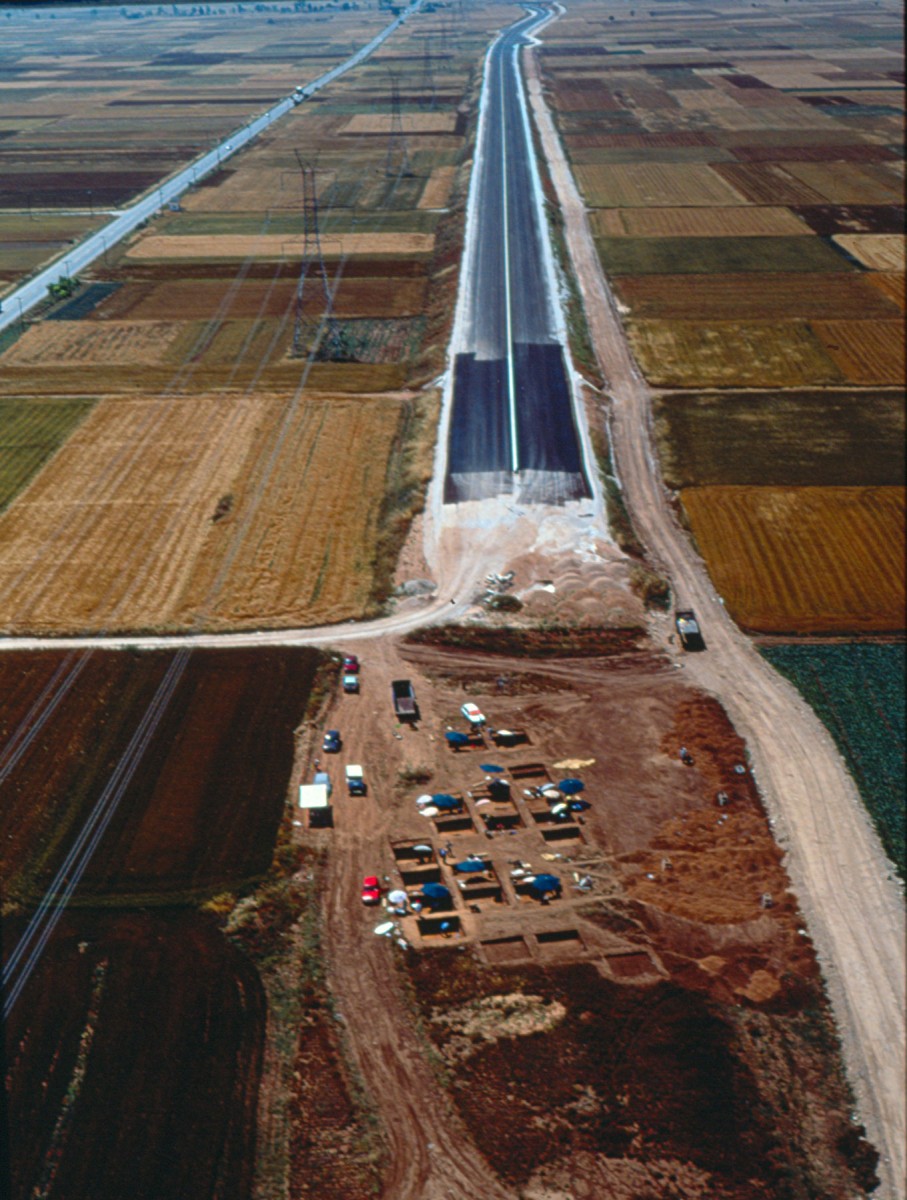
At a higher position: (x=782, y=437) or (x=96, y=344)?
(x=96, y=344)

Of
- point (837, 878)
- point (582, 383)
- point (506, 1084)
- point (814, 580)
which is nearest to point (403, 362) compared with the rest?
point (582, 383)

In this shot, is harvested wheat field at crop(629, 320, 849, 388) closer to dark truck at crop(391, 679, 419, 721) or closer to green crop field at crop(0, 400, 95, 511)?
dark truck at crop(391, 679, 419, 721)

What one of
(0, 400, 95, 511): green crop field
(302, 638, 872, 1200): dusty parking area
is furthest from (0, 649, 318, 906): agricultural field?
(0, 400, 95, 511): green crop field

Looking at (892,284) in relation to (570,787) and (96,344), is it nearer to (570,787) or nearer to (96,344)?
(96,344)

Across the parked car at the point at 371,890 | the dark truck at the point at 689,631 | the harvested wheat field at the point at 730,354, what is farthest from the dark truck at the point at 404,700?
the harvested wheat field at the point at 730,354

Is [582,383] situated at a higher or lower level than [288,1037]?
higher

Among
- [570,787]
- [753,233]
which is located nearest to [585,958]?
[570,787]

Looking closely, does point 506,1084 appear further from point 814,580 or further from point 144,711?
point 814,580
